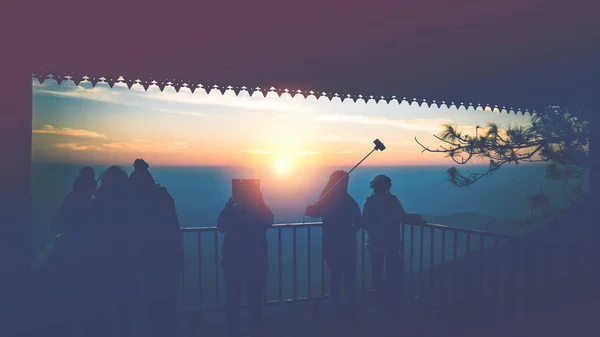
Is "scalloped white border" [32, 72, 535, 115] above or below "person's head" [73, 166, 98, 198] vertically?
above

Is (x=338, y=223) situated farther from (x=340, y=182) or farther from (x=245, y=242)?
(x=245, y=242)

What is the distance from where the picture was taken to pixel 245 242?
437cm

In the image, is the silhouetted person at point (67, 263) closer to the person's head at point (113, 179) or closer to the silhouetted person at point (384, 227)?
the person's head at point (113, 179)

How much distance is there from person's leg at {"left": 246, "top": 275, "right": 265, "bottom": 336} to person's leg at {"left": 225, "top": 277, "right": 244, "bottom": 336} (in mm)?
96

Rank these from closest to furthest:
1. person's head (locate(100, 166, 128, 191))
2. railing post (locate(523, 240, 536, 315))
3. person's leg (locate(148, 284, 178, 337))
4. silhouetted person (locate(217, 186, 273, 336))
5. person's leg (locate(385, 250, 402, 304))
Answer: person's head (locate(100, 166, 128, 191))
person's leg (locate(148, 284, 178, 337))
silhouetted person (locate(217, 186, 273, 336))
railing post (locate(523, 240, 536, 315))
person's leg (locate(385, 250, 402, 304))

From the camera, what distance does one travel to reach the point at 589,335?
12.3 feet

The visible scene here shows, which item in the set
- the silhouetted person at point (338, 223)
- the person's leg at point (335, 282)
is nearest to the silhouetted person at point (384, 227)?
the silhouetted person at point (338, 223)

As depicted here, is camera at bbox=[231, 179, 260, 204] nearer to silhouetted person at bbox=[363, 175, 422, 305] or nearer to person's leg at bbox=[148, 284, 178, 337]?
person's leg at bbox=[148, 284, 178, 337]

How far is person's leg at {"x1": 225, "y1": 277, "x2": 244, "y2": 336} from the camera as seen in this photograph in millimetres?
4488

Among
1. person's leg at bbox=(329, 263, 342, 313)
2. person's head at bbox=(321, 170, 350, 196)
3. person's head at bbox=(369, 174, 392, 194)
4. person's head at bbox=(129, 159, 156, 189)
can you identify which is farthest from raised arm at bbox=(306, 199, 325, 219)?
person's head at bbox=(129, 159, 156, 189)

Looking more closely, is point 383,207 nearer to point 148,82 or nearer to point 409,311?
point 409,311

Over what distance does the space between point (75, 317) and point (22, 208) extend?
112 cm

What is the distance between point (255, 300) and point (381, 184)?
2.24 metres

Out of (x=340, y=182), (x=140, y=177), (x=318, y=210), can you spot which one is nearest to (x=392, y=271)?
(x=318, y=210)
